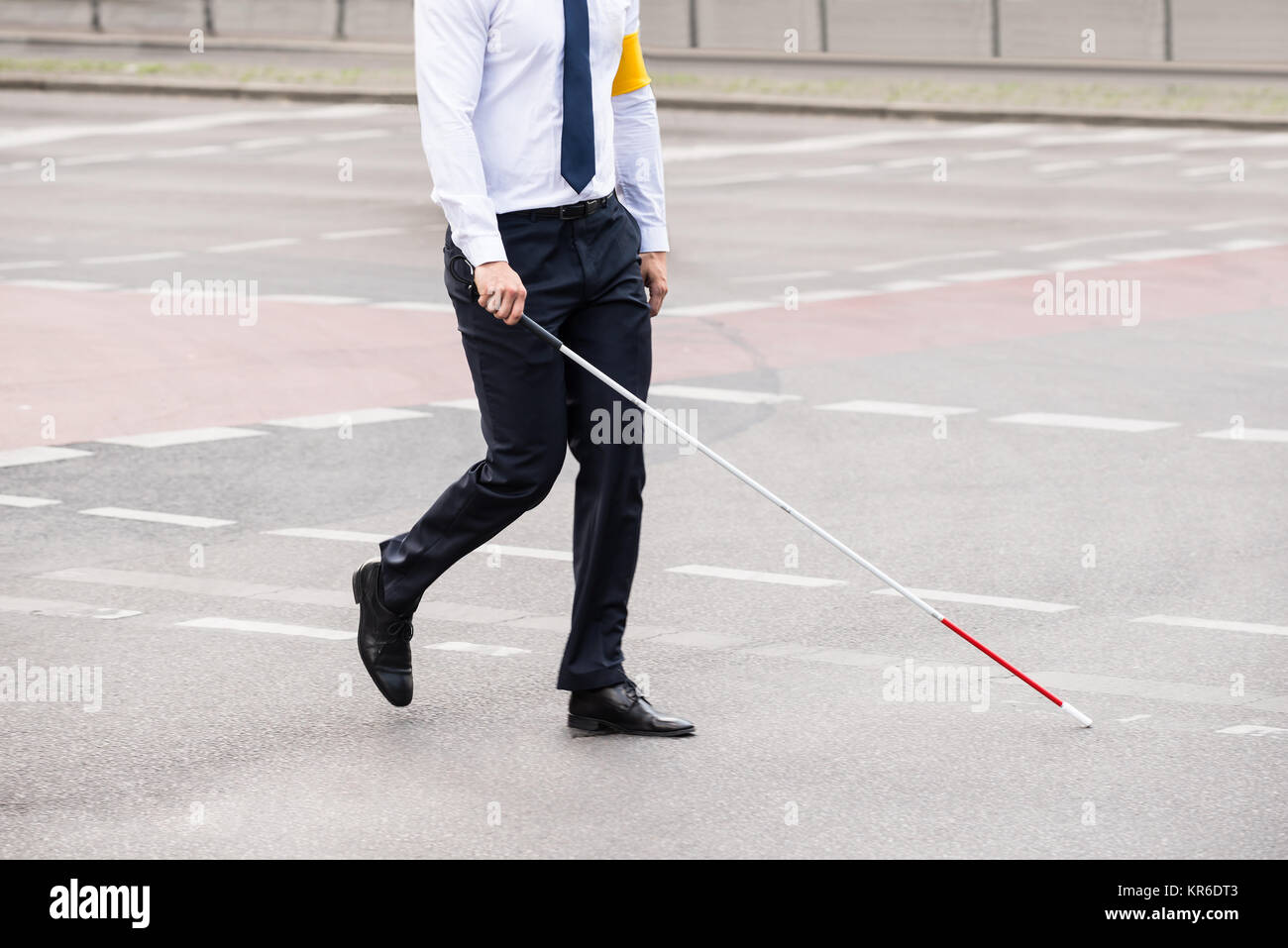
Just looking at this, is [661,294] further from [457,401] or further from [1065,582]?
[457,401]

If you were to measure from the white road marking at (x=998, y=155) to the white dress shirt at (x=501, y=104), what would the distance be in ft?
53.5

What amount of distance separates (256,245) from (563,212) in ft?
35.2

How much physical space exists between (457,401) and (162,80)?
2019 centimetres

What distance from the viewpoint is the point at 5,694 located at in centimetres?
632

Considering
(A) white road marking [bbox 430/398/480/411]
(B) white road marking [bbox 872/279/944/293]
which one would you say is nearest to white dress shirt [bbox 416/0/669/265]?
(A) white road marking [bbox 430/398/480/411]

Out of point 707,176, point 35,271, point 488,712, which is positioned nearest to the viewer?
point 488,712

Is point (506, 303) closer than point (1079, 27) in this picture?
Yes

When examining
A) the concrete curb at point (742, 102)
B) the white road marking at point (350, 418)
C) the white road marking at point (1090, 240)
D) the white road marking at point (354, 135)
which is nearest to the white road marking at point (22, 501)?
the white road marking at point (350, 418)

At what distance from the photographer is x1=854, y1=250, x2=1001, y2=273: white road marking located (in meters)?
15.0

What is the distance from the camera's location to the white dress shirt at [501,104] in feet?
18.5

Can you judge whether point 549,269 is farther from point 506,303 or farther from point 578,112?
point 578,112

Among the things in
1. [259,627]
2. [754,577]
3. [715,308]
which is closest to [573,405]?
[259,627]

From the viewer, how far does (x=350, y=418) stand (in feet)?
34.2

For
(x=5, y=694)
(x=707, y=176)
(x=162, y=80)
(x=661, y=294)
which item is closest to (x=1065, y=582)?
(x=661, y=294)
